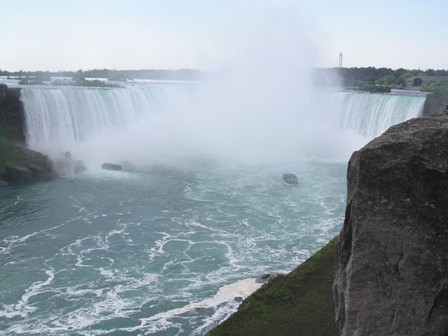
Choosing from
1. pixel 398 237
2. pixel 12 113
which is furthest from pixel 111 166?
pixel 398 237

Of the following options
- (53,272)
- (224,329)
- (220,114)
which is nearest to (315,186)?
(53,272)

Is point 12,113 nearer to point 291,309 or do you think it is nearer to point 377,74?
point 291,309

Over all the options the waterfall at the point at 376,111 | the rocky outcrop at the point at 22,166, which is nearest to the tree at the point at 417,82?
the waterfall at the point at 376,111

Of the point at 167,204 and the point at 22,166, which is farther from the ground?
the point at 22,166

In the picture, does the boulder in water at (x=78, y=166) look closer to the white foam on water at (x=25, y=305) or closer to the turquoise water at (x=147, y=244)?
the turquoise water at (x=147, y=244)

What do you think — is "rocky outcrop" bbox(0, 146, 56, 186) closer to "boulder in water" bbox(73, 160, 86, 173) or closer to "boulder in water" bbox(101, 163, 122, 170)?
"boulder in water" bbox(73, 160, 86, 173)

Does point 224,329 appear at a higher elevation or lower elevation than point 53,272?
higher

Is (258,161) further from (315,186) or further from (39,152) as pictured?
(39,152)
